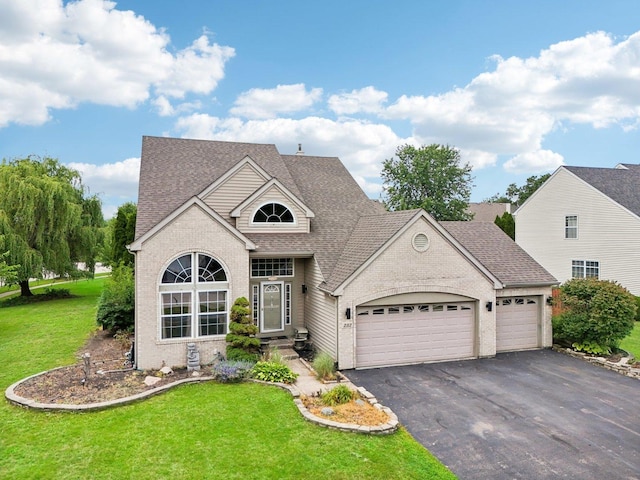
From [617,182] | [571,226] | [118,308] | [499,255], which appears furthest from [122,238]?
[617,182]

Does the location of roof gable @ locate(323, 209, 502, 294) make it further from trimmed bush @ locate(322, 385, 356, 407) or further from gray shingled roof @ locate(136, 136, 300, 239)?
gray shingled roof @ locate(136, 136, 300, 239)

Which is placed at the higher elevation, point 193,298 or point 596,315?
point 193,298

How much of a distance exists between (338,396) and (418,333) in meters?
5.09

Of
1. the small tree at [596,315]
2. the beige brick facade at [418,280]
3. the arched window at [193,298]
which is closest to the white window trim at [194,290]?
the arched window at [193,298]

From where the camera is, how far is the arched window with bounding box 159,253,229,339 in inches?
520

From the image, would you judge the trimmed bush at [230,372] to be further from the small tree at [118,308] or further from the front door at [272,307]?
the small tree at [118,308]

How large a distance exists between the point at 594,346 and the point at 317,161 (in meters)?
14.4

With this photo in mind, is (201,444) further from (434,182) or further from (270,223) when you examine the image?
(434,182)

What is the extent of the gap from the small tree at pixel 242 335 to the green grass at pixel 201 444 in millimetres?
1760

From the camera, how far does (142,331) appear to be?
12.9 m

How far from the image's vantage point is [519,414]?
394 inches

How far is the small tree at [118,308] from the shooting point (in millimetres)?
17391

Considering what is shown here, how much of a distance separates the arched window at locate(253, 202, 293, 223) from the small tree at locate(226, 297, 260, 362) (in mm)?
3866

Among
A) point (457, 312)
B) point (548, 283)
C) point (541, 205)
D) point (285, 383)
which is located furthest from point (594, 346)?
point (541, 205)
